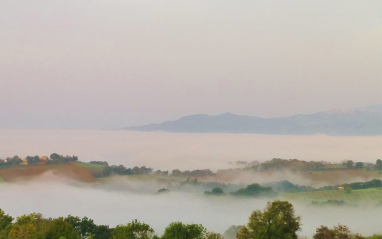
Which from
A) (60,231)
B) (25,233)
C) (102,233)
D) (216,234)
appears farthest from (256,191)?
(25,233)

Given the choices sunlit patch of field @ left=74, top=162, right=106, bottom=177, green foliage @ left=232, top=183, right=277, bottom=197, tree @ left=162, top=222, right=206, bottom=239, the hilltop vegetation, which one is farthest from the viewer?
sunlit patch of field @ left=74, top=162, right=106, bottom=177

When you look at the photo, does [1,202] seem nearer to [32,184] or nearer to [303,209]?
[32,184]

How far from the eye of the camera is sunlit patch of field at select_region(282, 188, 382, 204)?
69.1 metres

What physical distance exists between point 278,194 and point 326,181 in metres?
11.5

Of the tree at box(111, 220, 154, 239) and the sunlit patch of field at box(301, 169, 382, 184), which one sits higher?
the sunlit patch of field at box(301, 169, 382, 184)

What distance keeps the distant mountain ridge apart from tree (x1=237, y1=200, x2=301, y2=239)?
94.4 m

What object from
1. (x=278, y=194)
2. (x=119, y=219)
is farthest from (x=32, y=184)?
(x=278, y=194)

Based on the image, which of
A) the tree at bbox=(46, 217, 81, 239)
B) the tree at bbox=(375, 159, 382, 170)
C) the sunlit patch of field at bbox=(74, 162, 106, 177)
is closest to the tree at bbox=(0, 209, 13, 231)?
the tree at bbox=(46, 217, 81, 239)

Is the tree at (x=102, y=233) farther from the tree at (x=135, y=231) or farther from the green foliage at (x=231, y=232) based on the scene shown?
the green foliage at (x=231, y=232)

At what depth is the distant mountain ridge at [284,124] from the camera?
116 m

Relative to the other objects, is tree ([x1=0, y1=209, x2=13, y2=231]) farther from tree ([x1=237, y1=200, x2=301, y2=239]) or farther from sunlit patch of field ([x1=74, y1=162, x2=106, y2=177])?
sunlit patch of field ([x1=74, y1=162, x2=106, y2=177])

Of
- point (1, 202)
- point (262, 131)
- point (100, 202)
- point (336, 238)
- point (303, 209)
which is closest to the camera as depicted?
point (336, 238)

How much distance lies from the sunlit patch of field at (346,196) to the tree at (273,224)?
4481 cm

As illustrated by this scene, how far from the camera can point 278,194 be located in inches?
3194
